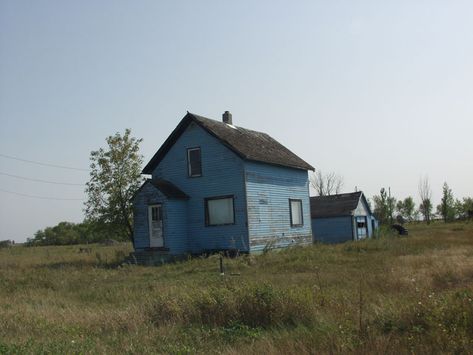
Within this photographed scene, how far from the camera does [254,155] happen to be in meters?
24.6

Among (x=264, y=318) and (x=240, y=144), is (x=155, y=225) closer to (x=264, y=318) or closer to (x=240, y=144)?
(x=240, y=144)

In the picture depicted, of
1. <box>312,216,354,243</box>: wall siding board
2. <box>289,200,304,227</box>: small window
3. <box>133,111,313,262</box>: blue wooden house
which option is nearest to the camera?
<box>133,111,313,262</box>: blue wooden house

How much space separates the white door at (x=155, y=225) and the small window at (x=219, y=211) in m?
2.29

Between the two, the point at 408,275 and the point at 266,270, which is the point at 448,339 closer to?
the point at 408,275

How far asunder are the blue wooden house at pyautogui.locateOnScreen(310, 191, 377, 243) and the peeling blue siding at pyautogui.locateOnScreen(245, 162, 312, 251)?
23.3ft

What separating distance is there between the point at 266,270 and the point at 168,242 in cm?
869

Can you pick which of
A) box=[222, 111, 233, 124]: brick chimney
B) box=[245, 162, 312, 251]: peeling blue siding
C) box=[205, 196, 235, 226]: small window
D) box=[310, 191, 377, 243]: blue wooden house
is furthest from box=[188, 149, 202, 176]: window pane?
box=[310, 191, 377, 243]: blue wooden house

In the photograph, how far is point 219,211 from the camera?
81.3 ft

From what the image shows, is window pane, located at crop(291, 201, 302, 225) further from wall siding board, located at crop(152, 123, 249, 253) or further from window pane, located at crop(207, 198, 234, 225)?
wall siding board, located at crop(152, 123, 249, 253)

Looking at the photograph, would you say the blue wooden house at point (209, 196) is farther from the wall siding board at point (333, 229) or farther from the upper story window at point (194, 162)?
the wall siding board at point (333, 229)

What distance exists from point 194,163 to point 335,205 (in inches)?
605

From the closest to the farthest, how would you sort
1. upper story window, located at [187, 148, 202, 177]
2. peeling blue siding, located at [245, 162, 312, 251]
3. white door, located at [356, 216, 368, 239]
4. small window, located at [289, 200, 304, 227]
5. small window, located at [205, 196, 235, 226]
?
1. peeling blue siding, located at [245, 162, 312, 251]
2. small window, located at [205, 196, 235, 226]
3. upper story window, located at [187, 148, 202, 177]
4. small window, located at [289, 200, 304, 227]
5. white door, located at [356, 216, 368, 239]

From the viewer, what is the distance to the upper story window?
25.4 metres

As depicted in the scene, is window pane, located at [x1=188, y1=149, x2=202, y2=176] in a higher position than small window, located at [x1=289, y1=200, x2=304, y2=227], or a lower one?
higher
